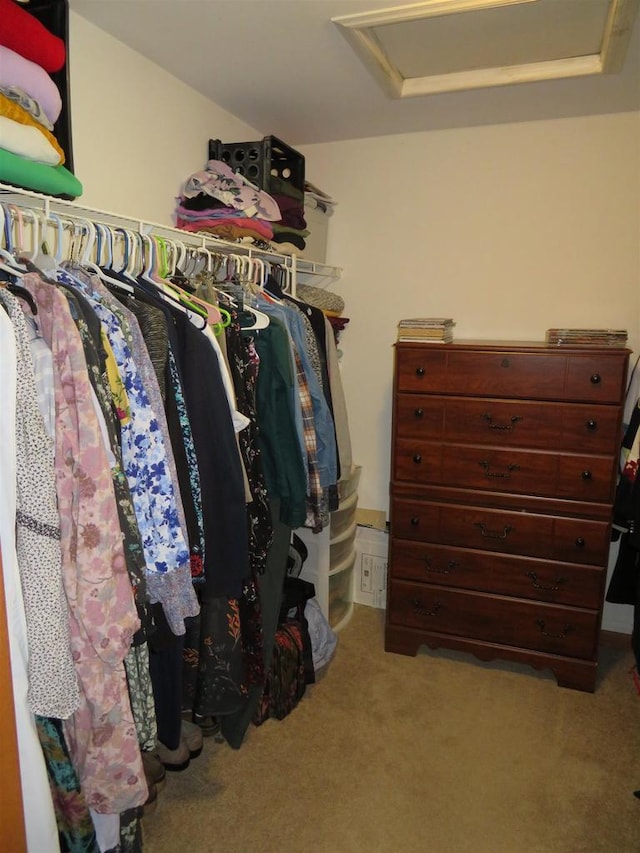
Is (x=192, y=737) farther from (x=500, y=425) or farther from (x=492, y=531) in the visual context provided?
(x=500, y=425)

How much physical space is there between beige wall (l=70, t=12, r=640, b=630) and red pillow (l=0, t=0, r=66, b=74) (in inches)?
25.8

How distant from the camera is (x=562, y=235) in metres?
2.71

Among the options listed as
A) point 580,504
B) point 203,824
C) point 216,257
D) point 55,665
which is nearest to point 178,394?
point 55,665

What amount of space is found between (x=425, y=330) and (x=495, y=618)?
1.23m

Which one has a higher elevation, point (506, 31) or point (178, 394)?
point (506, 31)

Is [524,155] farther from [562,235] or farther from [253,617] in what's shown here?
[253,617]

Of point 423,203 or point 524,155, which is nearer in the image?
point 524,155

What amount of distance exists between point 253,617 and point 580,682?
1.45 m

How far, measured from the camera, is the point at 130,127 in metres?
2.03

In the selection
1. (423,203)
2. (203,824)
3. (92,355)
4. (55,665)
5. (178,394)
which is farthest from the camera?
(423,203)

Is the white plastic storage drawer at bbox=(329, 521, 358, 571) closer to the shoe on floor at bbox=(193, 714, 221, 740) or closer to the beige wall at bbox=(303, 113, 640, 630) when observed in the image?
the beige wall at bbox=(303, 113, 640, 630)

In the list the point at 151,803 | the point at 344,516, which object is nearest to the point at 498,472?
the point at 344,516

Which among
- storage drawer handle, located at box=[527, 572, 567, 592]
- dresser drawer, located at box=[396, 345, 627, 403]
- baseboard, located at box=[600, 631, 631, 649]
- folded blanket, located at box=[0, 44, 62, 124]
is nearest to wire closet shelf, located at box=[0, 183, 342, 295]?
folded blanket, located at box=[0, 44, 62, 124]

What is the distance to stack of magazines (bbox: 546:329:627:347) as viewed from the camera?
2299 mm
